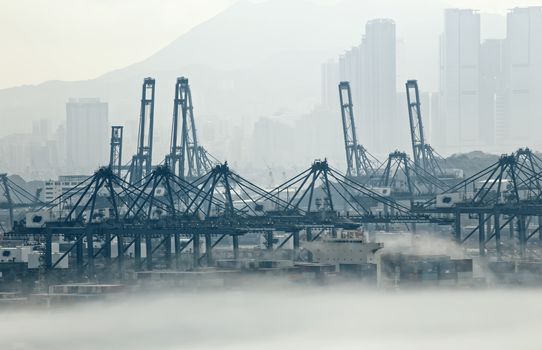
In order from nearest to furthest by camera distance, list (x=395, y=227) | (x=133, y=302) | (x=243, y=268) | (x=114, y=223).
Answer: (x=133, y=302), (x=243, y=268), (x=114, y=223), (x=395, y=227)

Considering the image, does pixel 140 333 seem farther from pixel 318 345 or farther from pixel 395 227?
pixel 395 227

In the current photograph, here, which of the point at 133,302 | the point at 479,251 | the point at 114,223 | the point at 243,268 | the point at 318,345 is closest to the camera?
the point at 318,345

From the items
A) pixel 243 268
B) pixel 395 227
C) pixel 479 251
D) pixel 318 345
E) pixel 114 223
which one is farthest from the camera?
pixel 395 227

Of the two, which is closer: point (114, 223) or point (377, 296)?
point (377, 296)

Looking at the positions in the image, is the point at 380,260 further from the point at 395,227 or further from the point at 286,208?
the point at 395,227

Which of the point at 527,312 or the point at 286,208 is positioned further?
the point at 286,208

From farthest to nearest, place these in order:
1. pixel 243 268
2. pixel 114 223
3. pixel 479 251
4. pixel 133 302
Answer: pixel 479 251
pixel 114 223
pixel 243 268
pixel 133 302

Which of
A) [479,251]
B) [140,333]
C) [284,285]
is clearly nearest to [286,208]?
Answer: [479,251]

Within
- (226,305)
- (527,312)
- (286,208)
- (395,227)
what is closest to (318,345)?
(226,305)
